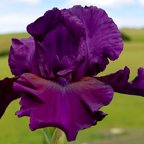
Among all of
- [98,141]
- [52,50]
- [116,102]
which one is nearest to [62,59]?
[52,50]

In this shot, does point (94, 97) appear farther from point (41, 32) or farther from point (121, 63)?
point (121, 63)

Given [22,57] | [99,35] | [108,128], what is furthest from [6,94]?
[108,128]

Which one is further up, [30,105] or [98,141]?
[30,105]

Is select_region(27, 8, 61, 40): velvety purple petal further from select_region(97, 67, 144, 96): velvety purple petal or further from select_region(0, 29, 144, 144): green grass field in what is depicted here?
select_region(0, 29, 144, 144): green grass field

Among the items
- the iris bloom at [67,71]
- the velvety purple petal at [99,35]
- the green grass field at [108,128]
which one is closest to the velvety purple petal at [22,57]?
the iris bloom at [67,71]

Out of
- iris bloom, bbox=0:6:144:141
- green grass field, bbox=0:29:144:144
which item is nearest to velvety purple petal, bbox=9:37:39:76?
iris bloom, bbox=0:6:144:141
